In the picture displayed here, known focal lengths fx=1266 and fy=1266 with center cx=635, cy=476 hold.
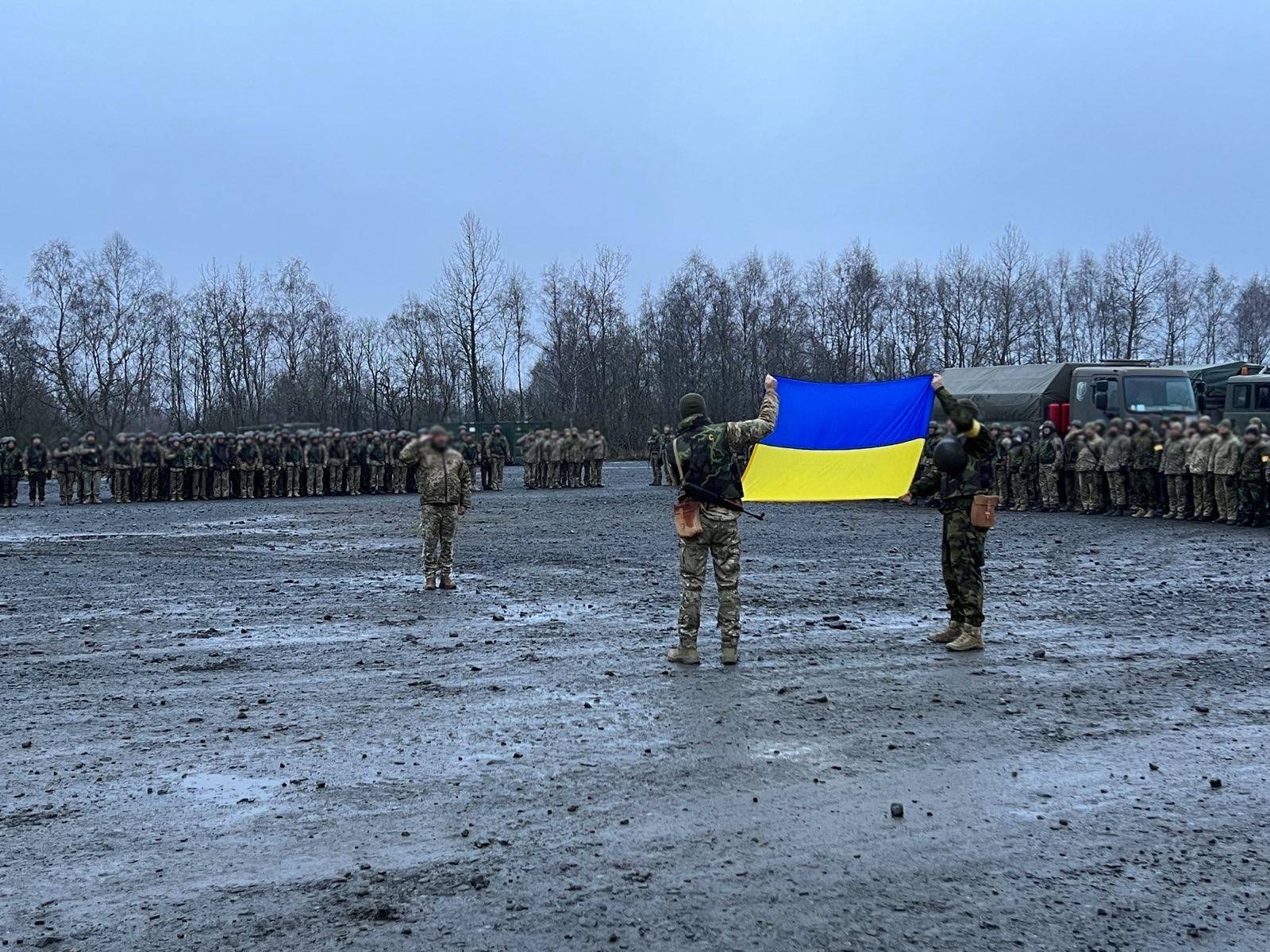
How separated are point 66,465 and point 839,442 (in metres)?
26.0

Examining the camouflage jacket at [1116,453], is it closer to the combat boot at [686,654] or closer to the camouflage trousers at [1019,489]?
the camouflage trousers at [1019,489]

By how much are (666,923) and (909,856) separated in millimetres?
1309

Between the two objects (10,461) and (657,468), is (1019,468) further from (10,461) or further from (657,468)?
(10,461)

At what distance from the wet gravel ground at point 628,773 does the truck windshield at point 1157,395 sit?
60.3 ft

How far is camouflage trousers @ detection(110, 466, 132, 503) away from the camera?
37.0 metres

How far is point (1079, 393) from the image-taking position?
3284cm

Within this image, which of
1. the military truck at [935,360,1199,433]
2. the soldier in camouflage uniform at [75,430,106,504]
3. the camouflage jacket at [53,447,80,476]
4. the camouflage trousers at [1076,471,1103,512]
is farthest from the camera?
the soldier in camouflage uniform at [75,430,106,504]

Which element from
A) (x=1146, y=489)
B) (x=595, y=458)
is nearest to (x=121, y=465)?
(x=595, y=458)

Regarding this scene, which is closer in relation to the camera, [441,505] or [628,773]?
[628,773]

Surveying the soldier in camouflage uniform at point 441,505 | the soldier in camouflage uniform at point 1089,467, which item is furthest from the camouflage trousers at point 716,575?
the soldier in camouflage uniform at point 1089,467

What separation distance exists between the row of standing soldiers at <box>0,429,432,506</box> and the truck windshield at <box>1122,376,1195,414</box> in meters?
19.2

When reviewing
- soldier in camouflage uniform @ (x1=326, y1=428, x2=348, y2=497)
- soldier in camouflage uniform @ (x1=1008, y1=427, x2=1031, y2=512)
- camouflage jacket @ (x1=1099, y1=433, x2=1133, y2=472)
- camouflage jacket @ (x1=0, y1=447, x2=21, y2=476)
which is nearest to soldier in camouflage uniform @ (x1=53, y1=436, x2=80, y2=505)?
camouflage jacket @ (x1=0, y1=447, x2=21, y2=476)

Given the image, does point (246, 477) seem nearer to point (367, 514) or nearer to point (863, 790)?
point (367, 514)

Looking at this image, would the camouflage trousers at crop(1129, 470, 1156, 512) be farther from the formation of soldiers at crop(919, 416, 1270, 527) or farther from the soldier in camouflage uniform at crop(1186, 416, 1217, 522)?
the soldier in camouflage uniform at crop(1186, 416, 1217, 522)
